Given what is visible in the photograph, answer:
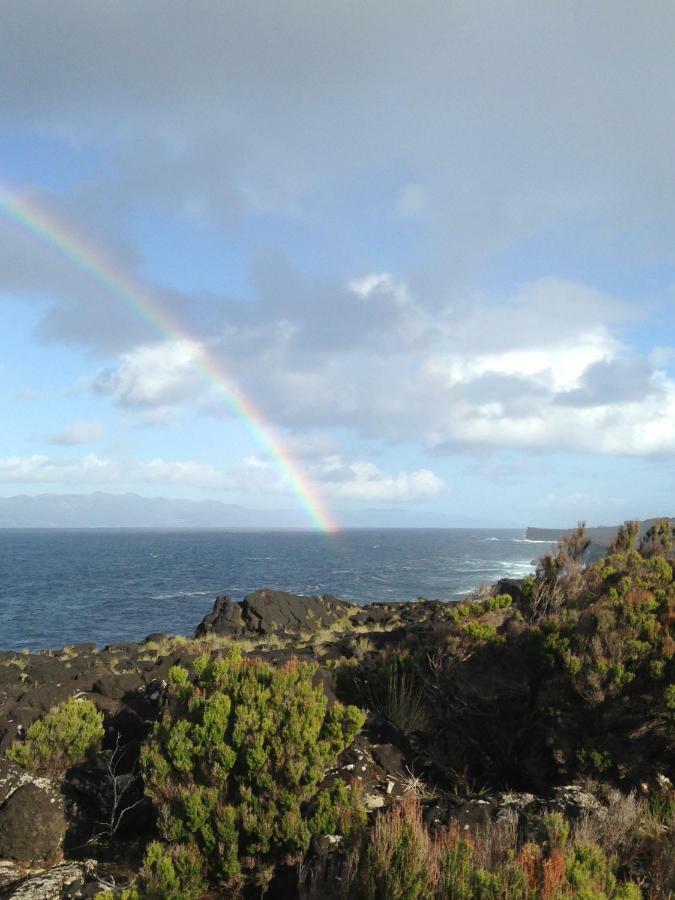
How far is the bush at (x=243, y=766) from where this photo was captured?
536cm

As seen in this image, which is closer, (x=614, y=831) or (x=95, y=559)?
(x=614, y=831)

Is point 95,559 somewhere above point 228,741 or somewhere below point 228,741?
below

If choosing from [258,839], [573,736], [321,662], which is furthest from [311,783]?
[321,662]

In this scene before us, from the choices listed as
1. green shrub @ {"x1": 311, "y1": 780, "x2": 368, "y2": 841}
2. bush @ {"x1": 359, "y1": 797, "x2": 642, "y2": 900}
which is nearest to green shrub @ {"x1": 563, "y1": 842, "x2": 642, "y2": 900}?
bush @ {"x1": 359, "y1": 797, "x2": 642, "y2": 900}

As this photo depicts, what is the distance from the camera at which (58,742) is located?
24.2ft

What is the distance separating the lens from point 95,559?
103438 mm

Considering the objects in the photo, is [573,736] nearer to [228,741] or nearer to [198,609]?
[228,741]

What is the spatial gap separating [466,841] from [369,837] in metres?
1.08

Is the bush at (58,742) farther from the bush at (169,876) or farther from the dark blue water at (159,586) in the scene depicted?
Result: the dark blue water at (159,586)

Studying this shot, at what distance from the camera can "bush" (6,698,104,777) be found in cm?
697

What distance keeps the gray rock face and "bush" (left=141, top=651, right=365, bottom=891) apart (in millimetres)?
1208

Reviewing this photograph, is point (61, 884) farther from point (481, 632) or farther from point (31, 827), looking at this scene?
point (481, 632)

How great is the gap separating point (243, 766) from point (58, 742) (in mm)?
2957

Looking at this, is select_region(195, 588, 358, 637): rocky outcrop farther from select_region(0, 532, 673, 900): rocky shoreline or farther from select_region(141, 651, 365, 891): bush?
select_region(141, 651, 365, 891): bush
